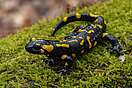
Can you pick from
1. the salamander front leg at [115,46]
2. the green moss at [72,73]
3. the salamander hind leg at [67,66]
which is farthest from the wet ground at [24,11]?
the salamander hind leg at [67,66]

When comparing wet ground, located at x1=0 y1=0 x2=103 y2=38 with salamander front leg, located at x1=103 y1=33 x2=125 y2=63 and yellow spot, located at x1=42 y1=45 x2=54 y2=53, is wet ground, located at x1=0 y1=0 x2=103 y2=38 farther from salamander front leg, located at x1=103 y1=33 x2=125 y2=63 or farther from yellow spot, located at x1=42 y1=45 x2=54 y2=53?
yellow spot, located at x1=42 y1=45 x2=54 y2=53

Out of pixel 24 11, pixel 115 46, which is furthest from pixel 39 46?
pixel 24 11

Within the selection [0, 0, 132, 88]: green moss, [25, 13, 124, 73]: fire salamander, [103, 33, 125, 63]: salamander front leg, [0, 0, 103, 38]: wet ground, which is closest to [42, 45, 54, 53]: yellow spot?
[25, 13, 124, 73]: fire salamander

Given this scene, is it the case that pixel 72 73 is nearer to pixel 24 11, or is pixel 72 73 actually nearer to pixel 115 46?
pixel 115 46

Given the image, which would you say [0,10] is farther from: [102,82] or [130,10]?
[102,82]

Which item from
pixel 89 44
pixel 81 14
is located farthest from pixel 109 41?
pixel 81 14

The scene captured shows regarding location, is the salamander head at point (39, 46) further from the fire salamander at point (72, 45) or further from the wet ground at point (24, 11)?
the wet ground at point (24, 11)

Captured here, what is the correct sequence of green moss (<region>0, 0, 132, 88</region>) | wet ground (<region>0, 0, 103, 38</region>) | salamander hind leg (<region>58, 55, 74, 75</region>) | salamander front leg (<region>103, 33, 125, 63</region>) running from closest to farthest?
green moss (<region>0, 0, 132, 88</region>)
salamander hind leg (<region>58, 55, 74, 75</region>)
salamander front leg (<region>103, 33, 125, 63</region>)
wet ground (<region>0, 0, 103, 38</region>)
